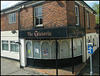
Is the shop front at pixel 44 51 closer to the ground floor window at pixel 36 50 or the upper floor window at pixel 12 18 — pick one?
the ground floor window at pixel 36 50

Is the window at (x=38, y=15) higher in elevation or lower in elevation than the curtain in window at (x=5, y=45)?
higher

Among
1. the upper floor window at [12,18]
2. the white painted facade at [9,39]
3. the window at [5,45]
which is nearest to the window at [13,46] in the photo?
the white painted facade at [9,39]

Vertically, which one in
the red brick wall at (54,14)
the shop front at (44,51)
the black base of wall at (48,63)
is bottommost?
the black base of wall at (48,63)

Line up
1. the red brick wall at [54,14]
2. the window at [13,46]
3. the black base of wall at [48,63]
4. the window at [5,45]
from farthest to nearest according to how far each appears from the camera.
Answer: the window at [5,45] < the window at [13,46] < the black base of wall at [48,63] < the red brick wall at [54,14]

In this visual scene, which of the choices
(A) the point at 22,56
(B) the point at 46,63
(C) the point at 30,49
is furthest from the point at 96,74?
(A) the point at 22,56

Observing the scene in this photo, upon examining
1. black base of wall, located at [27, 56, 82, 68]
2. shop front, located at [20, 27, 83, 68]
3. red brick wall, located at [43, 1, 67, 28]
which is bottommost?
black base of wall, located at [27, 56, 82, 68]

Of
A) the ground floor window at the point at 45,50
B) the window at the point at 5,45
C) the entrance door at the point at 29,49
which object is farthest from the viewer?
the window at the point at 5,45

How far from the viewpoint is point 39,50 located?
8.65 m

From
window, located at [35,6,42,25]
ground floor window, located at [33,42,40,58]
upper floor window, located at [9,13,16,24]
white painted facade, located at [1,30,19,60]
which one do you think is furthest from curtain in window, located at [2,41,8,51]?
window, located at [35,6,42,25]

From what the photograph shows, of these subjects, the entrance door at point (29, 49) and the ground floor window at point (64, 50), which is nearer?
the ground floor window at point (64, 50)

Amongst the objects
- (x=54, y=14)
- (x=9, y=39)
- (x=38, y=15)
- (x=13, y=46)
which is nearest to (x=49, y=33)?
(x=54, y=14)

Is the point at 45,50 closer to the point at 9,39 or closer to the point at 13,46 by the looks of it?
the point at 13,46

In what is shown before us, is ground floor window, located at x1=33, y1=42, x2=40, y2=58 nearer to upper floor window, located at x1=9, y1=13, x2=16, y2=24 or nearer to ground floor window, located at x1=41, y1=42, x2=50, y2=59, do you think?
ground floor window, located at x1=41, y1=42, x2=50, y2=59

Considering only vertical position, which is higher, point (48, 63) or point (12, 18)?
point (12, 18)
